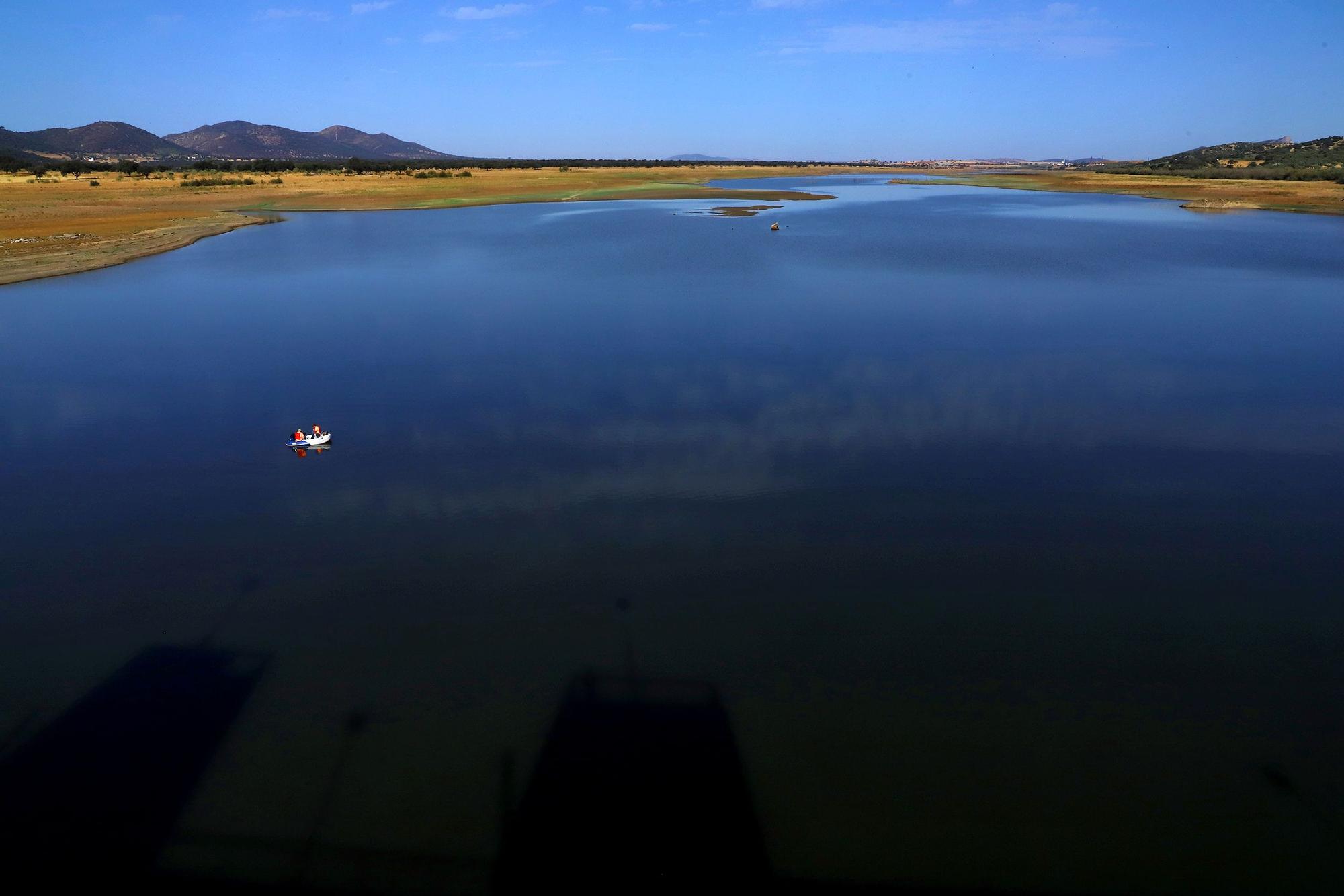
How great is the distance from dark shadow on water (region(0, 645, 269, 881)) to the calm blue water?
396 mm

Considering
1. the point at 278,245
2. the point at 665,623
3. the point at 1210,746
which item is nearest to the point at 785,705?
the point at 665,623

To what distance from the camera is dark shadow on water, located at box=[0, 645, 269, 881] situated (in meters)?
7.21

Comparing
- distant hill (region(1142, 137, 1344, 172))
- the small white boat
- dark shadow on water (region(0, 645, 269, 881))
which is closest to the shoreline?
distant hill (region(1142, 137, 1344, 172))

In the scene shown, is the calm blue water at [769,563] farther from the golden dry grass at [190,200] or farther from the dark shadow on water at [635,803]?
the golden dry grass at [190,200]

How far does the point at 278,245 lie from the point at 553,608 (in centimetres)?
4514

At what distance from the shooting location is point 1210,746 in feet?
27.3

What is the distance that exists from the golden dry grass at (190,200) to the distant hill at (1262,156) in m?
72.6

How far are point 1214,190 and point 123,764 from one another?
104 meters

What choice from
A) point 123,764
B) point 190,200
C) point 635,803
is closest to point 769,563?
point 635,803

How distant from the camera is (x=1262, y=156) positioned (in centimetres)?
11862

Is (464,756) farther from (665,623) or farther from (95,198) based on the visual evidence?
(95,198)

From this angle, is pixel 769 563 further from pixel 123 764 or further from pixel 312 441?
pixel 312 441

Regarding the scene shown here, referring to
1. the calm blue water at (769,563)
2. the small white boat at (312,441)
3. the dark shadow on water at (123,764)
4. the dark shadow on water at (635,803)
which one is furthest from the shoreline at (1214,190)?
the dark shadow on water at (123,764)

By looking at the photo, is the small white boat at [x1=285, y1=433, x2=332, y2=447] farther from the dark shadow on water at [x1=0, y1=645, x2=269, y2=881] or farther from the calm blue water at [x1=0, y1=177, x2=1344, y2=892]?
the dark shadow on water at [x1=0, y1=645, x2=269, y2=881]
